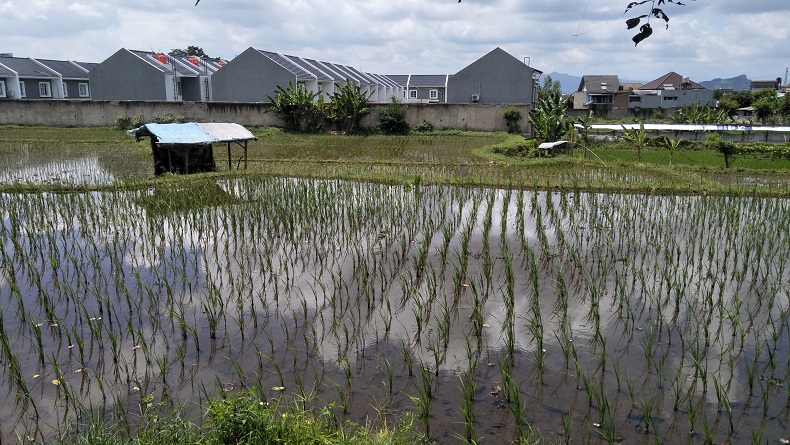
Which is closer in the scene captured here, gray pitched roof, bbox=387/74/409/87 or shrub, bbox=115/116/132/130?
shrub, bbox=115/116/132/130

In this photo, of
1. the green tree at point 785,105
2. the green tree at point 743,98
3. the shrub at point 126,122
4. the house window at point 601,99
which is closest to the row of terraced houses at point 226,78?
the shrub at point 126,122

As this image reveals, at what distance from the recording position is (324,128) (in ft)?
74.4

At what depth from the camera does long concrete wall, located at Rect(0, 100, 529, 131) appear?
2261cm

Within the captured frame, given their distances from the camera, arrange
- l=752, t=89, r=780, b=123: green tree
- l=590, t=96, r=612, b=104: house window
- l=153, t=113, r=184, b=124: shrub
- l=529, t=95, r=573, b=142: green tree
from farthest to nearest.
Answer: l=590, t=96, r=612, b=104: house window < l=752, t=89, r=780, b=123: green tree < l=153, t=113, r=184, b=124: shrub < l=529, t=95, r=573, b=142: green tree

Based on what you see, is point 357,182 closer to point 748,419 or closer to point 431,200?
point 431,200

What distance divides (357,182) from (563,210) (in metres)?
3.76

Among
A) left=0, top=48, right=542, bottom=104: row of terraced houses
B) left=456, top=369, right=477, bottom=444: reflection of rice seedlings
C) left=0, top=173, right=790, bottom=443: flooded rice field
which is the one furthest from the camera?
left=0, top=48, right=542, bottom=104: row of terraced houses

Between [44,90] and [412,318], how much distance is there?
116ft

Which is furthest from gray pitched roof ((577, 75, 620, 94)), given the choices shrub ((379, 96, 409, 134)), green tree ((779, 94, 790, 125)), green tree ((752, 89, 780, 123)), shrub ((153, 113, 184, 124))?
shrub ((153, 113, 184, 124))

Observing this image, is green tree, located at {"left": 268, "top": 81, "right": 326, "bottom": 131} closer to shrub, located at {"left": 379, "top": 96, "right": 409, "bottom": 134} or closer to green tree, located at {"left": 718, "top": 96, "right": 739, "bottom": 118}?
shrub, located at {"left": 379, "top": 96, "right": 409, "bottom": 134}

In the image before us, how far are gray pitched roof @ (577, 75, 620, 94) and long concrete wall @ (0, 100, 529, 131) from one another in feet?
89.3

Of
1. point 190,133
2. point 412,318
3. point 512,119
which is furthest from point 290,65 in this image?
point 412,318

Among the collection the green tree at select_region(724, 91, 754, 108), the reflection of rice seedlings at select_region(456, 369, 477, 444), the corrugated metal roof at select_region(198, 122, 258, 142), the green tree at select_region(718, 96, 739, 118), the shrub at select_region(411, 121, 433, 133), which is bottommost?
the reflection of rice seedlings at select_region(456, 369, 477, 444)

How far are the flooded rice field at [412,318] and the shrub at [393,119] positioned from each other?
13.9 m
